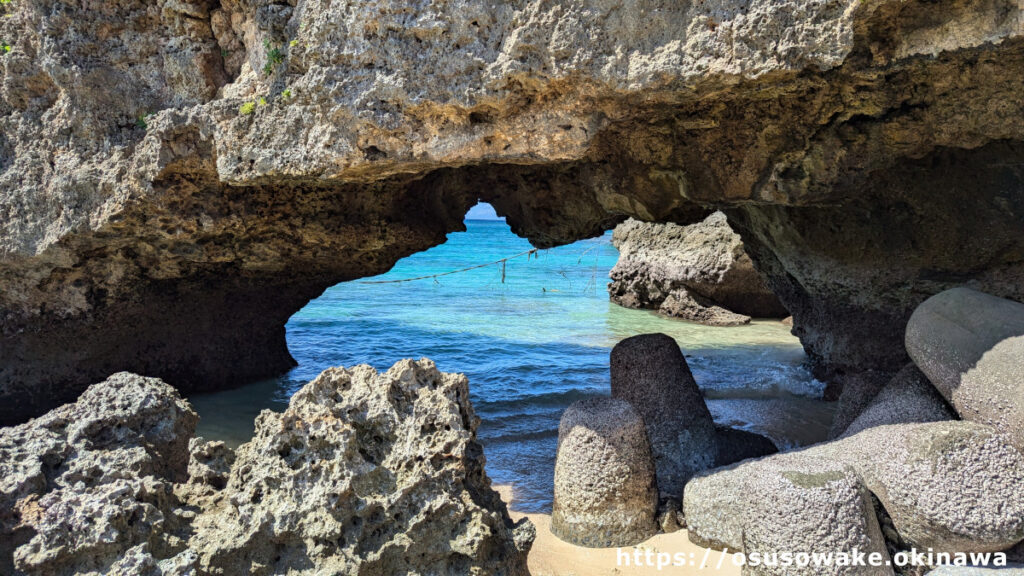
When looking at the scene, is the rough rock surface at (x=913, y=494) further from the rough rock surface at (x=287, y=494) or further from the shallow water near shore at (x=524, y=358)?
the shallow water near shore at (x=524, y=358)

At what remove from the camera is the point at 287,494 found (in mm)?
2695

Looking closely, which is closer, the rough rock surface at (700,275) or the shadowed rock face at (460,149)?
the shadowed rock face at (460,149)

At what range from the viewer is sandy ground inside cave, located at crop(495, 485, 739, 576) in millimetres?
3623

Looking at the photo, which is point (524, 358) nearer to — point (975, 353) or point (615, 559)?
point (615, 559)

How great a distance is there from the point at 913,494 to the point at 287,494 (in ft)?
9.64

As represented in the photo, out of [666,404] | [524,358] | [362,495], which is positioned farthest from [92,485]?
[524,358]

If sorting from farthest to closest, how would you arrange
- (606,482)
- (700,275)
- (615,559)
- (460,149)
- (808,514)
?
1. (700,275)
2. (460,149)
3. (606,482)
4. (615,559)
5. (808,514)

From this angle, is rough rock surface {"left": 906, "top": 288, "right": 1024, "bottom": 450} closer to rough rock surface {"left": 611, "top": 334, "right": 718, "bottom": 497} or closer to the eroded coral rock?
rough rock surface {"left": 611, "top": 334, "right": 718, "bottom": 497}

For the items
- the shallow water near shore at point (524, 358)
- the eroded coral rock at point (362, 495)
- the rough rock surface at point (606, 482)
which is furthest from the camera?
the shallow water near shore at point (524, 358)

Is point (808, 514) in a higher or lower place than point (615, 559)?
higher

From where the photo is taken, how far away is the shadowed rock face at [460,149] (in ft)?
11.8

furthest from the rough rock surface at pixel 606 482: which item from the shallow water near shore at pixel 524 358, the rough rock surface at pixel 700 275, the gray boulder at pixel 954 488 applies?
the rough rock surface at pixel 700 275

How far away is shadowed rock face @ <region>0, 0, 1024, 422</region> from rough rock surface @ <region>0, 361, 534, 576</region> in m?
1.84

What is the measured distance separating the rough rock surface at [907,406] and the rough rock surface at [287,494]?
8.20 feet
